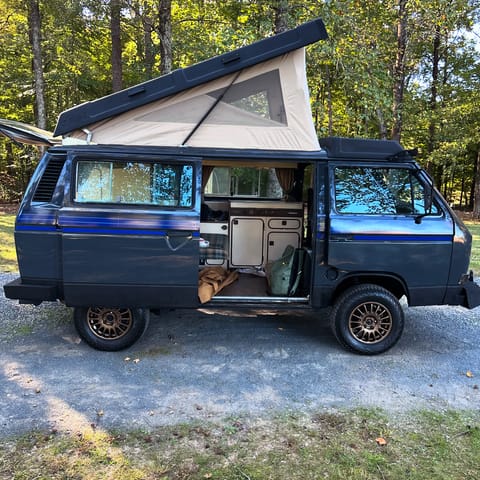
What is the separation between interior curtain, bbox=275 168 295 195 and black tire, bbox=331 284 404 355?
2.65 meters

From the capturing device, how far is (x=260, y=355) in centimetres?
448

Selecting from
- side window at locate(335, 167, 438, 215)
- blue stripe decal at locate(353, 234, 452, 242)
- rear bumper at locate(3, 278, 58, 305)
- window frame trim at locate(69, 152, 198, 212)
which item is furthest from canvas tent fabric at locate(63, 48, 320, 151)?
rear bumper at locate(3, 278, 58, 305)

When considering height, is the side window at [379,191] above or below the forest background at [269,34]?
below

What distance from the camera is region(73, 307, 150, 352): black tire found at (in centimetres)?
445

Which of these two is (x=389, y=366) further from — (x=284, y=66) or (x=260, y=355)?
(x=284, y=66)

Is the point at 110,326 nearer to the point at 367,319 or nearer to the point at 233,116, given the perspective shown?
the point at 233,116

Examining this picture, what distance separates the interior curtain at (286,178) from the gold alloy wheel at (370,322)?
277 cm

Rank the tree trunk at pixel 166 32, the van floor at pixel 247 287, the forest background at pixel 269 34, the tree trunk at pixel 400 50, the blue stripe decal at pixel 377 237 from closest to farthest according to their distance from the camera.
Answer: the blue stripe decal at pixel 377 237 < the van floor at pixel 247 287 < the forest background at pixel 269 34 < the tree trunk at pixel 166 32 < the tree trunk at pixel 400 50

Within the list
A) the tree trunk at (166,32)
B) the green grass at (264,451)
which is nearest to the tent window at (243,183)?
the green grass at (264,451)

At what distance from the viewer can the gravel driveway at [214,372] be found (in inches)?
135

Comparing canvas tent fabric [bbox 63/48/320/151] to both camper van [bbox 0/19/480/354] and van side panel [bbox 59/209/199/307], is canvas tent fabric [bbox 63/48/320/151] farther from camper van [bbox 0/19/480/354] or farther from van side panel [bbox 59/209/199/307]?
van side panel [bbox 59/209/199/307]

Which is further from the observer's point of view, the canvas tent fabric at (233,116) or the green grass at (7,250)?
the green grass at (7,250)

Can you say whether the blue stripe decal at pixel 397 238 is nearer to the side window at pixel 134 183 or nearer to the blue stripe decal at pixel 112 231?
the side window at pixel 134 183

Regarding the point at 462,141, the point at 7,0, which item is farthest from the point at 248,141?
the point at 462,141
